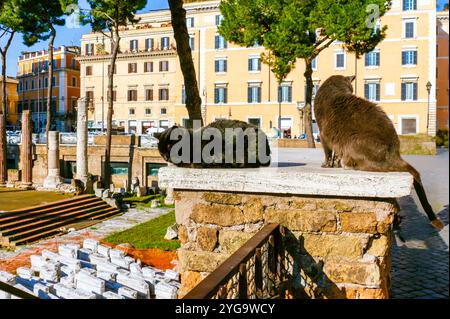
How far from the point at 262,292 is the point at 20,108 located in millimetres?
2369

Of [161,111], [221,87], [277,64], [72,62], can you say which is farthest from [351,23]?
[72,62]

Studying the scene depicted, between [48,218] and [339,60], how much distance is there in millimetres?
10634

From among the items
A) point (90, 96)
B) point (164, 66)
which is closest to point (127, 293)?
point (90, 96)

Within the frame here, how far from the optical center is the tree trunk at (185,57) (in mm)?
5324

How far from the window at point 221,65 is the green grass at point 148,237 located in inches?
197

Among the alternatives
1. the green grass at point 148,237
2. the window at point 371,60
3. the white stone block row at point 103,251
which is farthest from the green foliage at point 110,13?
the window at point 371,60

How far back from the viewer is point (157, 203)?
16828mm

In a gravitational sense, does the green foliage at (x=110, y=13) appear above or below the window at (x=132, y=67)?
above

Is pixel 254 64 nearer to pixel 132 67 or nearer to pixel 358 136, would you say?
pixel 132 67

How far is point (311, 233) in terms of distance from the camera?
2303mm

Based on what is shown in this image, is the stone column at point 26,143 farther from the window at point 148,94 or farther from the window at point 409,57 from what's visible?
the window at point 409,57

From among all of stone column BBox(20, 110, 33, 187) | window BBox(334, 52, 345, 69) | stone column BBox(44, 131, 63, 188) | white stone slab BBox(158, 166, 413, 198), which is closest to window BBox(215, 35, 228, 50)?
stone column BBox(20, 110, 33, 187)

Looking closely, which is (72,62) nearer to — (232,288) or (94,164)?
(232,288)

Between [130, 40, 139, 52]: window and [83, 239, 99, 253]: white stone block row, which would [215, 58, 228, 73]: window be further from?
[83, 239, 99, 253]: white stone block row
